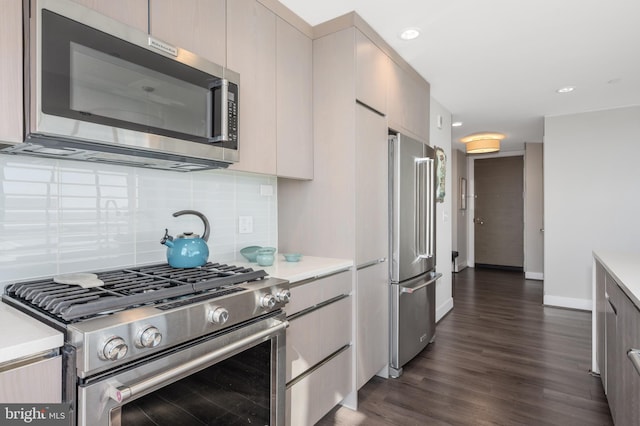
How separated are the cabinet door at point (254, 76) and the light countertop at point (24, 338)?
1048 mm

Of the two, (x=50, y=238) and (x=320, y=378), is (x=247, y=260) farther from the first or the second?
(x=50, y=238)

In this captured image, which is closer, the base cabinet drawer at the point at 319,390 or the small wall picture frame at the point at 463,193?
the base cabinet drawer at the point at 319,390

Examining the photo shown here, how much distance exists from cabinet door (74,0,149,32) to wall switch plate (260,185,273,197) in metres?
1.15

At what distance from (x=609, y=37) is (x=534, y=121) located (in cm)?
251

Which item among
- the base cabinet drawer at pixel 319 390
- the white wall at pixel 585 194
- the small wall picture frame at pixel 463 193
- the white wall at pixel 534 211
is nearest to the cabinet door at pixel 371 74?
the base cabinet drawer at pixel 319 390

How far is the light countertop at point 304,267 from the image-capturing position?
1752 millimetres

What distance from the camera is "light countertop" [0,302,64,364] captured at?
0.84 meters

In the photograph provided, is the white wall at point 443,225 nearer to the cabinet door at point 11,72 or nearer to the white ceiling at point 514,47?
the white ceiling at point 514,47

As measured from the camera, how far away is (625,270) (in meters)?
1.95

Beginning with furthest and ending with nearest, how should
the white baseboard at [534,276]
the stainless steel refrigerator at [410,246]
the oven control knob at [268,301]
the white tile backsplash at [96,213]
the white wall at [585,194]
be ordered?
the white baseboard at [534,276] < the white wall at [585,194] < the stainless steel refrigerator at [410,246] < the oven control knob at [268,301] < the white tile backsplash at [96,213]

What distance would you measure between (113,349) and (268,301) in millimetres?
620

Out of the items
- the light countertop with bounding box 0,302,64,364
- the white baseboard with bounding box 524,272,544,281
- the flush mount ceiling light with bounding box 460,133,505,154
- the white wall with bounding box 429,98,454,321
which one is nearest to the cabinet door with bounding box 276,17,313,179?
the light countertop with bounding box 0,302,64,364

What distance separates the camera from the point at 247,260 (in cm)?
211

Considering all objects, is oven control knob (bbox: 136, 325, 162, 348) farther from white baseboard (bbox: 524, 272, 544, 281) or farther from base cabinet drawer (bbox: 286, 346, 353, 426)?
white baseboard (bbox: 524, 272, 544, 281)
